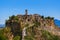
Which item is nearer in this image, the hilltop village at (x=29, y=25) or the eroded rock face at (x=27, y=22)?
the hilltop village at (x=29, y=25)

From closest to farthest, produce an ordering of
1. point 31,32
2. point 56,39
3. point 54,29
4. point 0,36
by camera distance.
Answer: point 0,36 < point 31,32 < point 56,39 < point 54,29

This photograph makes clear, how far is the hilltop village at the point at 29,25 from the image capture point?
45553mm

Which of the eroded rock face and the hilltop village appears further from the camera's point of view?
the eroded rock face

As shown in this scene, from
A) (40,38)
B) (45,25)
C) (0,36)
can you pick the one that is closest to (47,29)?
(45,25)

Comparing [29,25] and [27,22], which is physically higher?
[27,22]

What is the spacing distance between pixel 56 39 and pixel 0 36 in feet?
48.1

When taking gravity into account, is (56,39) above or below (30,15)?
below

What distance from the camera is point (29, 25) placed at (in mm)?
47281

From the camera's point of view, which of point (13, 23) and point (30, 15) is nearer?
point (13, 23)

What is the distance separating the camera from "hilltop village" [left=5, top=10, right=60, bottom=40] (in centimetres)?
4555

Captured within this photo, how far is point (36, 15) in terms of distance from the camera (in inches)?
2021

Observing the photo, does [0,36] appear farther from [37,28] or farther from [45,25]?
[45,25]

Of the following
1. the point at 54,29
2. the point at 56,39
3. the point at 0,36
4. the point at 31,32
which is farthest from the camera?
the point at 54,29

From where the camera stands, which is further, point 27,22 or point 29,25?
point 27,22
